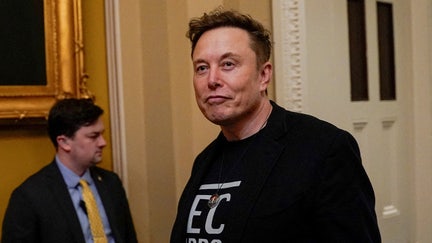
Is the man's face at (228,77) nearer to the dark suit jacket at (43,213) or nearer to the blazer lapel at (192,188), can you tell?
the blazer lapel at (192,188)

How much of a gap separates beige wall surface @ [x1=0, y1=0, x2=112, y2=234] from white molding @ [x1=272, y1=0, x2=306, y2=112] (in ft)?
2.59

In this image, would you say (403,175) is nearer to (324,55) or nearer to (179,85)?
(324,55)

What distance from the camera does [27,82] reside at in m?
2.56

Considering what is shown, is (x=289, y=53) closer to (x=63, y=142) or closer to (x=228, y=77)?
(x=63, y=142)

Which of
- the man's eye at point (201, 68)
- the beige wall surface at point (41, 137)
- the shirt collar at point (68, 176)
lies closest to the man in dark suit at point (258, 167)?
the man's eye at point (201, 68)

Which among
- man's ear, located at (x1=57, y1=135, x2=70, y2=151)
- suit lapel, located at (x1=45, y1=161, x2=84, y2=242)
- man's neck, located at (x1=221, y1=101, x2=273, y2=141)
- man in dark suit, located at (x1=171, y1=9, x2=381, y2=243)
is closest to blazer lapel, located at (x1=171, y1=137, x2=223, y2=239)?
man in dark suit, located at (x1=171, y1=9, x2=381, y2=243)

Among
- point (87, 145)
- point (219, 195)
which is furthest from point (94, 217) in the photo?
point (219, 195)

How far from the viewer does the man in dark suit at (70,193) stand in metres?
2.43

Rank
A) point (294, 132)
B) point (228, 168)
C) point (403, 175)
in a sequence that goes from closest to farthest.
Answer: point (294, 132)
point (228, 168)
point (403, 175)

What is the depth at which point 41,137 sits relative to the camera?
2658 millimetres

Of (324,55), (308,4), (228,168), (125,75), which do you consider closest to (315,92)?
(324,55)

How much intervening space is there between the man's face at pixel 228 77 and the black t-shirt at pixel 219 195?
0.10 metres

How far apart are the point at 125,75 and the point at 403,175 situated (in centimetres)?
144

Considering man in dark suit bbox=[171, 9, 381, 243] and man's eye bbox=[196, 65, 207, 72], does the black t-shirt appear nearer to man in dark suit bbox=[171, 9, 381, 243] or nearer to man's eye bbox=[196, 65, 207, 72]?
man in dark suit bbox=[171, 9, 381, 243]
